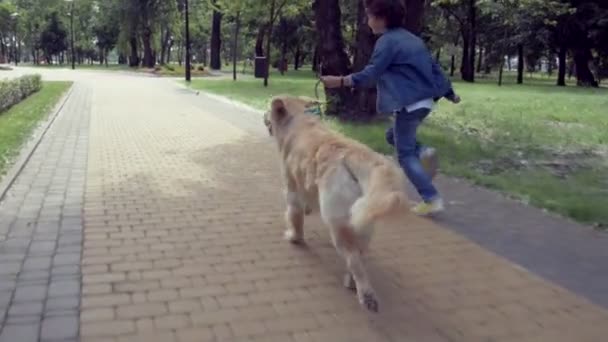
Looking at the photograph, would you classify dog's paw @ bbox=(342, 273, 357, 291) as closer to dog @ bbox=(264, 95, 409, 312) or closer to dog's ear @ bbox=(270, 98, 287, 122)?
dog @ bbox=(264, 95, 409, 312)

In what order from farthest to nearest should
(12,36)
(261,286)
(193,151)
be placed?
(12,36) → (193,151) → (261,286)

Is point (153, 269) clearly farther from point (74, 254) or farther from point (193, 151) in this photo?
point (193, 151)

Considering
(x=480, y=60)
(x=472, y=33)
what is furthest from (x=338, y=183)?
(x=480, y=60)

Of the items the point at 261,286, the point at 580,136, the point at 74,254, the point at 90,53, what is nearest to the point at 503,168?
the point at 580,136

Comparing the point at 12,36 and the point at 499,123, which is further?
the point at 12,36

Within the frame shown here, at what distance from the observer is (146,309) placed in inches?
151

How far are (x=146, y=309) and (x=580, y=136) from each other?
10277mm

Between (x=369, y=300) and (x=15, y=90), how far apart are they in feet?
58.2

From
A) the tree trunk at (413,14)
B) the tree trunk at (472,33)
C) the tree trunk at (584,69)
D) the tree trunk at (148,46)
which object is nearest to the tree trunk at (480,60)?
the tree trunk at (472,33)

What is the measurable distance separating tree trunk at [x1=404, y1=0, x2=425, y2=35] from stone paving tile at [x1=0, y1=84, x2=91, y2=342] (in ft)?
22.4

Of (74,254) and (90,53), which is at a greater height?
(90,53)

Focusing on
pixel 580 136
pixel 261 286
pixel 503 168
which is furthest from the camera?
pixel 580 136

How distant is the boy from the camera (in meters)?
5.14

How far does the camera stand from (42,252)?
192 inches
